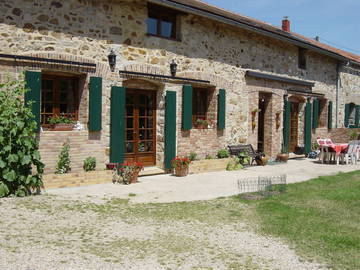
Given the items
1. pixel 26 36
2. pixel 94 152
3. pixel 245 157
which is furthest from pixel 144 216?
pixel 245 157

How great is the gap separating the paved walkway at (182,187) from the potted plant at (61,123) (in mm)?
1430

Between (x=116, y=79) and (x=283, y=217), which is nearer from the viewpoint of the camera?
(x=283, y=217)

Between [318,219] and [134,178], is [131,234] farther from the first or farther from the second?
[134,178]

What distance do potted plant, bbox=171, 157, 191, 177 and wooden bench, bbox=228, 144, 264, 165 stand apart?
92.4 inches

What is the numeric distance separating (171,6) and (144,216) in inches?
228

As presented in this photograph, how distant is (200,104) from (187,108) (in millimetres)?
1137

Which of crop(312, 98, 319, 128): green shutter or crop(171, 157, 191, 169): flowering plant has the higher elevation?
crop(312, 98, 319, 128): green shutter

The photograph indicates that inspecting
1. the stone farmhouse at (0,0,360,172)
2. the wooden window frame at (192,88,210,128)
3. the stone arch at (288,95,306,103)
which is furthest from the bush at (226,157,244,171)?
the stone arch at (288,95,306,103)

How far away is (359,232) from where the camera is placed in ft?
15.5

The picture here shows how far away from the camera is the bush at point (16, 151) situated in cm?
618

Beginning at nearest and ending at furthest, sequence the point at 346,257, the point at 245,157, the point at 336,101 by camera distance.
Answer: the point at 346,257, the point at 245,157, the point at 336,101

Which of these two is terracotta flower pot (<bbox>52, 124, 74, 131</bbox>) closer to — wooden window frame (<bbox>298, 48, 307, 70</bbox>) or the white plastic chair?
the white plastic chair

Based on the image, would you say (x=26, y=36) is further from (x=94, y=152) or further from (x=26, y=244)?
(x=26, y=244)

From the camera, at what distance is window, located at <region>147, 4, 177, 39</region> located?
9667mm
